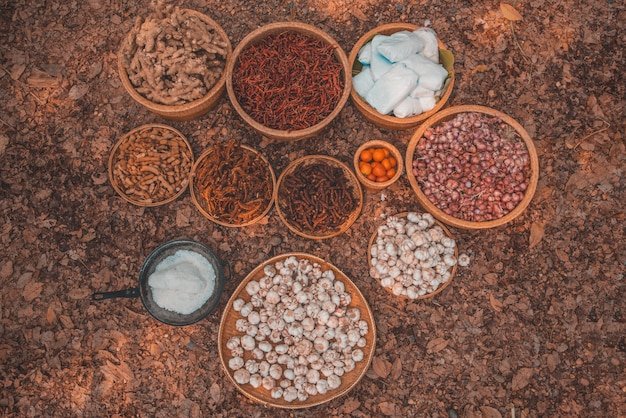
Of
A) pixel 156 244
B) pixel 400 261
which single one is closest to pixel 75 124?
pixel 156 244

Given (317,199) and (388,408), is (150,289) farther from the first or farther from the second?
(388,408)

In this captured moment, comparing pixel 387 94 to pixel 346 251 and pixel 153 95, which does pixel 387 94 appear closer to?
pixel 346 251

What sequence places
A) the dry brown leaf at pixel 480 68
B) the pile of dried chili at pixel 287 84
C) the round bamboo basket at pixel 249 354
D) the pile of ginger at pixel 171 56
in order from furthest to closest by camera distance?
1. the dry brown leaf at pixel 480 68
2. the pile of dried chili at pixel 287 84
3. the round bamboo basket at pixel 249 354
4. the pile of ginger at pixel 171 56

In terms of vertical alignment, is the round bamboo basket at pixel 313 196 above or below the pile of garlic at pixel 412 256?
above

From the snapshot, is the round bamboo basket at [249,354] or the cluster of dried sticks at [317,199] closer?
the round bamboo basket at [249,354]

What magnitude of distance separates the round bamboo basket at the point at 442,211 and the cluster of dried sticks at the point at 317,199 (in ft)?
1.79

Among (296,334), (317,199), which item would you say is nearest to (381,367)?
(296,334)

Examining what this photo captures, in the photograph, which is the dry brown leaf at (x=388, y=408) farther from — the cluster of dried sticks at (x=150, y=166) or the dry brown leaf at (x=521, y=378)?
the cluster of dried sticks at (x=150, y=166)

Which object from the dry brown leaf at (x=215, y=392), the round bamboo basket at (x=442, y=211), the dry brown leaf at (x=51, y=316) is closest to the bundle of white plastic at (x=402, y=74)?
the round bamboo basket at (x=442, y=211)

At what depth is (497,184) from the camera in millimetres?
3625

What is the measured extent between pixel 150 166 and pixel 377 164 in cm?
186

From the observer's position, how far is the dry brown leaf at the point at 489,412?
143 inches

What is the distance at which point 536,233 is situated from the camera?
386 centimetres

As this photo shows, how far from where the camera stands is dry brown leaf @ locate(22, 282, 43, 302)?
12.4ft
